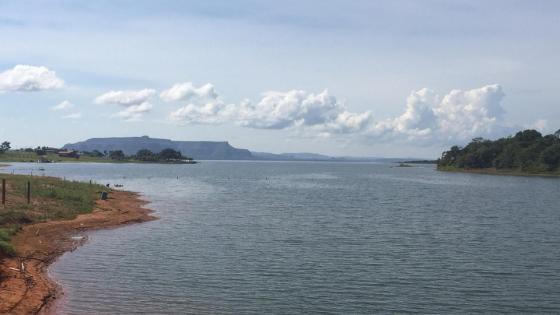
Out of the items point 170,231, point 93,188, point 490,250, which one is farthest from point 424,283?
point 93,188

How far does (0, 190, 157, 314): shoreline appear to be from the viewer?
88.5ft

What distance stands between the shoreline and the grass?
0.99 meters

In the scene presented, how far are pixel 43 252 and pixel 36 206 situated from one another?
21.8 metres

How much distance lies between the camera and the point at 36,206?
2331 inches

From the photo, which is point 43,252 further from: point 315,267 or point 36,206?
point 36,206

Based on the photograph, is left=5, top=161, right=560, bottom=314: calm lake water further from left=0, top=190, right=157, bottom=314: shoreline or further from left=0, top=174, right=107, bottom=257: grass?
left=0, top=174, right=107, bottom=257: grass

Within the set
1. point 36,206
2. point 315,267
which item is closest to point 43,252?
point 315,267

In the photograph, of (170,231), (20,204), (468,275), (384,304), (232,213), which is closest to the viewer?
(384,304)

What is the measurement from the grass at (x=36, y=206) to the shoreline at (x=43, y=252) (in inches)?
39.0

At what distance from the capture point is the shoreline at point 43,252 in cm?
2697

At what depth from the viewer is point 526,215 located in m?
71.9

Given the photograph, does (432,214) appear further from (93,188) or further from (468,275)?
(93,188)

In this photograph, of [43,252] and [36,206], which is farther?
[36,206]

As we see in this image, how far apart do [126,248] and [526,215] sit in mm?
53435
